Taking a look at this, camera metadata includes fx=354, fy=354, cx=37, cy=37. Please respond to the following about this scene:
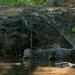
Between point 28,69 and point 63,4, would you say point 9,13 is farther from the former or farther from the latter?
point 28,69

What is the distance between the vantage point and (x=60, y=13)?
15.6m

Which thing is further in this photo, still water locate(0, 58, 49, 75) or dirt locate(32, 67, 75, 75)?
still water locate(0, 58, 49, 75)

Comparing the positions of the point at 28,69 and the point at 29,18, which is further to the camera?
the point at 29,18

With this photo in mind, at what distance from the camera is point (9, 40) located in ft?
46.0

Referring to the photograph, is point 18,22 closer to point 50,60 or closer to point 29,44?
point 29,44

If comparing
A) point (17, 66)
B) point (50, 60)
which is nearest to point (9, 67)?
point (17, 66)

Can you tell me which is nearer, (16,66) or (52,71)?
(52,71)

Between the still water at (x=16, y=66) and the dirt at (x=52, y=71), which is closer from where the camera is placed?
the dirt at (x=52, y=71)

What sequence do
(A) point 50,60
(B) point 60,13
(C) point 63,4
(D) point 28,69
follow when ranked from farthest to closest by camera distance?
1. (C) point 63,4
2. (B) point 60,13
3. (A) point 50,60
4. (D) point 28,69

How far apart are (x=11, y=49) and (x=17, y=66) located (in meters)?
2.49

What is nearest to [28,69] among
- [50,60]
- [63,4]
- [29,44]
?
[50,60]

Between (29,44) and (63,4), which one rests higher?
(63,4)

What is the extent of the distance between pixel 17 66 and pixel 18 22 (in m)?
3.28

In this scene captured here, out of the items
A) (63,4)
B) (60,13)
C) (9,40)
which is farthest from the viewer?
(63,4)
